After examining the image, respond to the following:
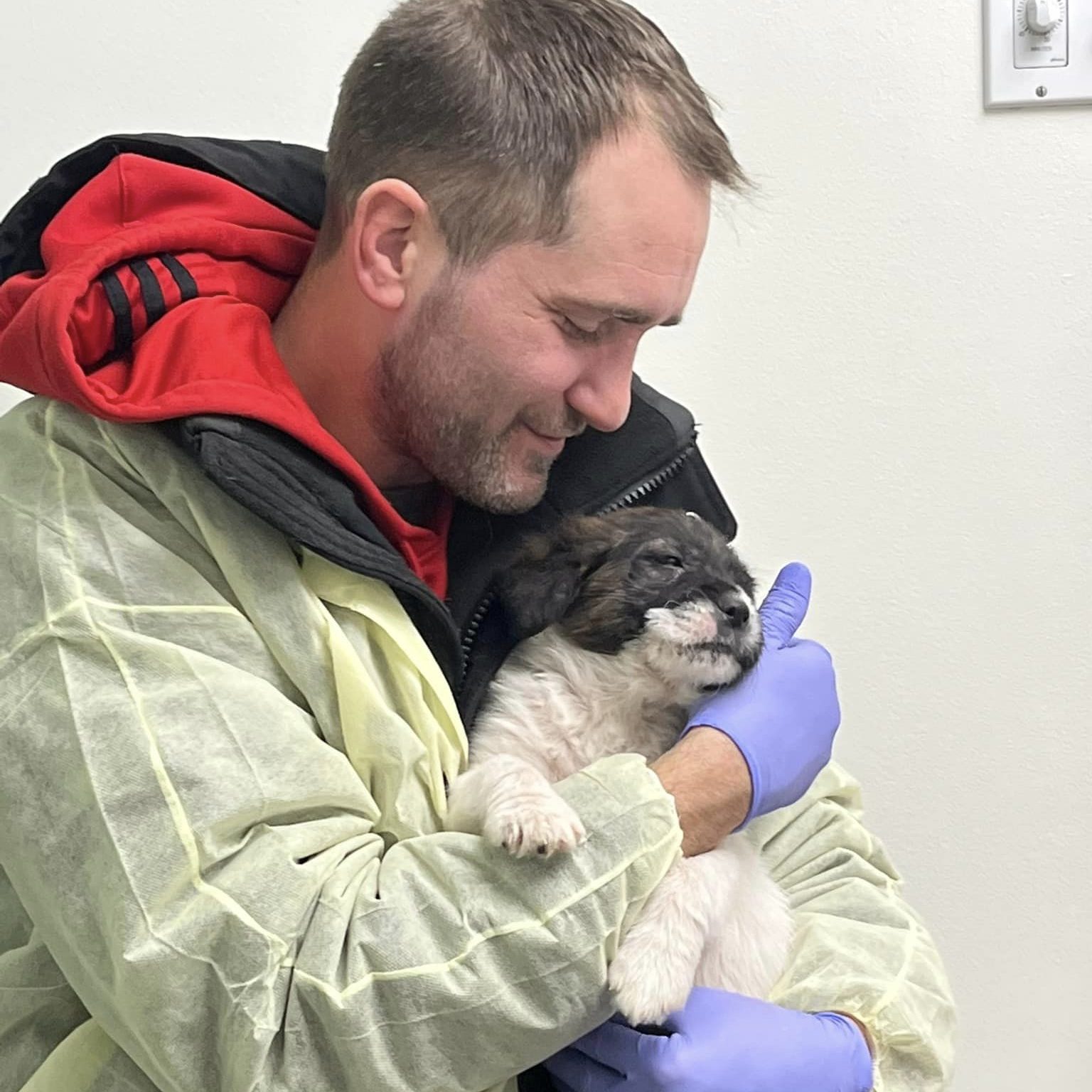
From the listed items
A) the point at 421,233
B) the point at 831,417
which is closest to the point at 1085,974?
the point at 831,417

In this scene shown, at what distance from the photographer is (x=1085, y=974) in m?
1.98

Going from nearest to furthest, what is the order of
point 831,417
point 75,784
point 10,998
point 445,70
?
point 75,784
point 10,998
point 445,70
point 831,417

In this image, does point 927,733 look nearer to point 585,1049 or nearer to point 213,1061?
point 585,1049

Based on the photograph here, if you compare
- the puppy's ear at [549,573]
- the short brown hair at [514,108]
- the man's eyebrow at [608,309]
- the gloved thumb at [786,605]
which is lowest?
the gloved thumb at [786,605]

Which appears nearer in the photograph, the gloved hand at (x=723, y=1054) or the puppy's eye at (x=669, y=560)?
the gloved hand at (x=723, y=1054)

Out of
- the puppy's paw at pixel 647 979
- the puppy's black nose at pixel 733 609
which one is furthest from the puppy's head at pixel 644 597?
the puppy's paw at pixel 647 979

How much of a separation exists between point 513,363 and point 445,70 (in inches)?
12.0

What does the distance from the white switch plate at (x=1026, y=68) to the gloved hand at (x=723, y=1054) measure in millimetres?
1318

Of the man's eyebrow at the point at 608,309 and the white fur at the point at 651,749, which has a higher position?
the man's eyebrow at the point at 608,309

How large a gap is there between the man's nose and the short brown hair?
14 cm

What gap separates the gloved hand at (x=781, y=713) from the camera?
1256 millimetres

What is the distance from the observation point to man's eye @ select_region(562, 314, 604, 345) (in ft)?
4.01

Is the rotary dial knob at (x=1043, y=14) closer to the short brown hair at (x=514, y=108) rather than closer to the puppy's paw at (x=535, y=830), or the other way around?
the short brown hair at (x=514, y=108)

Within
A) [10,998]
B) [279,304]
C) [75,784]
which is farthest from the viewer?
[279,304]
